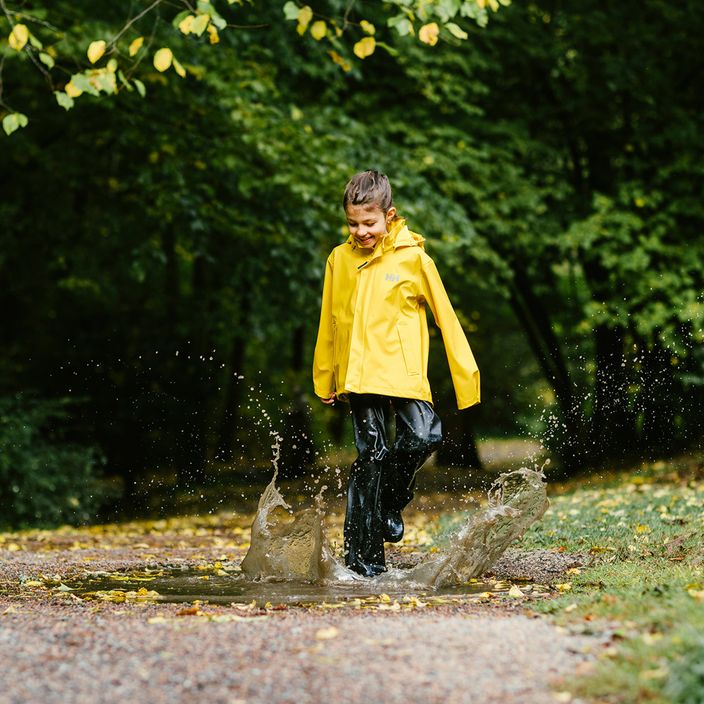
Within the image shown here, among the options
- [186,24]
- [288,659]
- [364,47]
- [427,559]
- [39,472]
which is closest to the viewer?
[288,659]

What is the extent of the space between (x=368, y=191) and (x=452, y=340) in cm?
97

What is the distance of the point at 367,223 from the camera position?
588 centimetres

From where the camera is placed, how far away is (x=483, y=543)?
6.23 m

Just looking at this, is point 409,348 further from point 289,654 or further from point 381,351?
point 289,654

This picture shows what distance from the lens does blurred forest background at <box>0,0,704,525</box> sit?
12805 millimetres

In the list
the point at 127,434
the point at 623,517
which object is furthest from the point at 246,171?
the point at 623,517

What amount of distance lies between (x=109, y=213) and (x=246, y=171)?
136 inches

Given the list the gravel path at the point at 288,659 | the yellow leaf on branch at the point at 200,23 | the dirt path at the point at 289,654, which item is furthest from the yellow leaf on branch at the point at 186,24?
the gravel path at the point at 288,659

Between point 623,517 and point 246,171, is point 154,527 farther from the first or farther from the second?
point 623,517

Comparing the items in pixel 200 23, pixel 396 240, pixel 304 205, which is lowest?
pixel 396 240

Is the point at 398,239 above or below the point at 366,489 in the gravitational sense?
above

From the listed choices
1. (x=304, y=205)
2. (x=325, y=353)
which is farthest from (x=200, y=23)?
(x=304, y=205)

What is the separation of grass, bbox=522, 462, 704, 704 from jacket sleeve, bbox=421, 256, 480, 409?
1189 millimetres

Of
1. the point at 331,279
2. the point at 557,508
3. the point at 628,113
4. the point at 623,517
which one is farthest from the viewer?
the point at 628,113
